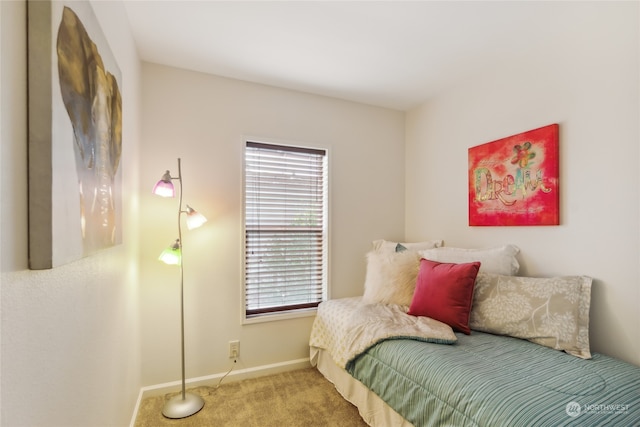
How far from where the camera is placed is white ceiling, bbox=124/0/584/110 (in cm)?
178

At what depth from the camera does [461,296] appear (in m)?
2.03

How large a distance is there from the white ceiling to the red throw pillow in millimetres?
1523

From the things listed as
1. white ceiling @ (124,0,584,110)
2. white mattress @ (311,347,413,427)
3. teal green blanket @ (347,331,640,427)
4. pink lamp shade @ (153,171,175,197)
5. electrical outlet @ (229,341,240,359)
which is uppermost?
white ceiling @ (124,0,584,110)

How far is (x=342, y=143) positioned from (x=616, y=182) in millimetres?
1986

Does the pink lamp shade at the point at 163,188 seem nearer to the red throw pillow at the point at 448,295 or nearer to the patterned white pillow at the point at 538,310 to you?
the red throw pillow at the point at 448,295

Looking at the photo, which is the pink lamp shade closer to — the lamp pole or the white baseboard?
the lamp pole

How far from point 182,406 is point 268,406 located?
0.58 metres

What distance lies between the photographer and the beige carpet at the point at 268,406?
2000mm

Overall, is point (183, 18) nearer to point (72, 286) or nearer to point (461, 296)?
point (72, 286)

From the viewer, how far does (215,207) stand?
98.3 inches

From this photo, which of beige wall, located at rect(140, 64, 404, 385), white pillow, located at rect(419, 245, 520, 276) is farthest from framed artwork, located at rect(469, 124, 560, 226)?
beige wall, located at rect(140, 64, 404, 385)

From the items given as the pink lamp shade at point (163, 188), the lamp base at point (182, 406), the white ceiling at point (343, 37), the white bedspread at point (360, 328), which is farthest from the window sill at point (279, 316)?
the white ceiling at point (343, 37)

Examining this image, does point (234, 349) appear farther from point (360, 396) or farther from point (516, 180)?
point (516, 180)

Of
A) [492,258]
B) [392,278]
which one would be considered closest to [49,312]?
[392,278]
